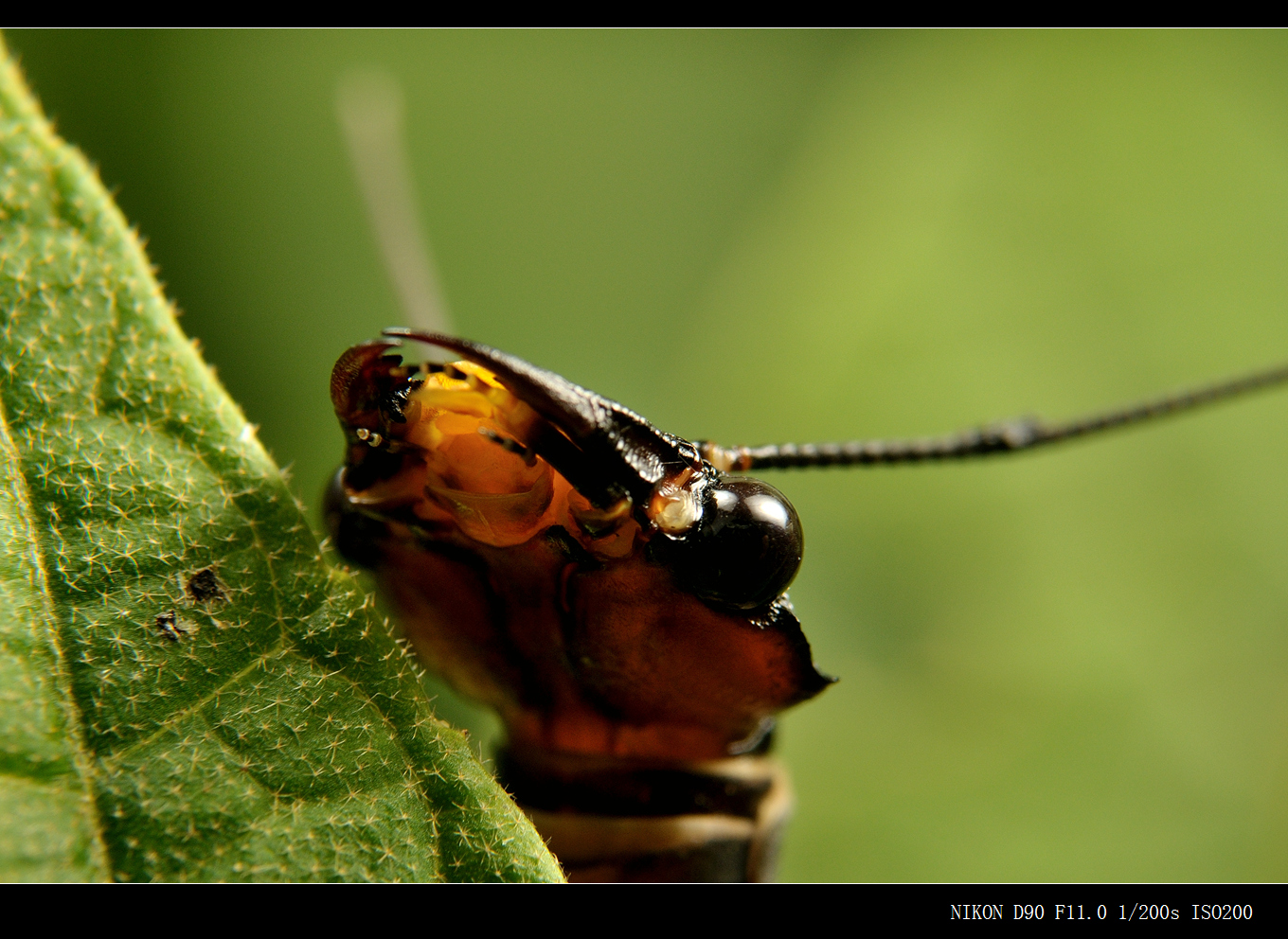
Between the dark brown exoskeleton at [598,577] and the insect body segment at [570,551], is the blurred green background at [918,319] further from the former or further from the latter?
the insect body segment at [570,551]

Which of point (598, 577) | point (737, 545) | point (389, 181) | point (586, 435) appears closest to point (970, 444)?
point (737, 545)

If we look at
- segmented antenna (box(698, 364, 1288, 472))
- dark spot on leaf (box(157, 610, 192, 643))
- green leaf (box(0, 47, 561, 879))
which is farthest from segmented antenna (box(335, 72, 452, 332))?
dark spot on leaf (box(157, 610, 192, 643))

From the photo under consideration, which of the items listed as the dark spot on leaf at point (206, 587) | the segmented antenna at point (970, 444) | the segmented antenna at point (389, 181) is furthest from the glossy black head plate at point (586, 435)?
the segmented antenna at point (389, 181)

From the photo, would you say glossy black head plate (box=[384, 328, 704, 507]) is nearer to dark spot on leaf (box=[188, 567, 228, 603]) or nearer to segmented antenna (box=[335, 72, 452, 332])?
dark spot on leaf (box=[188, 567, 228, 603])

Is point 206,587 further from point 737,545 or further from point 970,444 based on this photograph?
point 970,444

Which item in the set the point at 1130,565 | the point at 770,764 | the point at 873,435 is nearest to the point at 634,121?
the point at 873,435
